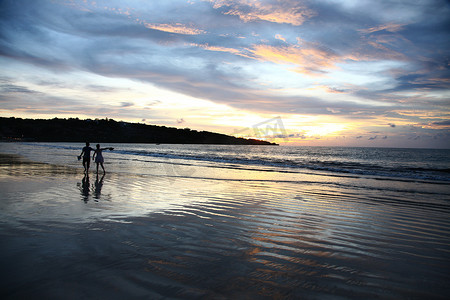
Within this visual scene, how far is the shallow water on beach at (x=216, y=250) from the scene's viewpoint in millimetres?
3121

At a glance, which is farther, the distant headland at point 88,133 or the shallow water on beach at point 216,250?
the distant headland at point 88,133

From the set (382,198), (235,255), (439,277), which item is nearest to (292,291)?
(235,255)

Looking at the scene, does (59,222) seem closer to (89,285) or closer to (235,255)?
(89,285)

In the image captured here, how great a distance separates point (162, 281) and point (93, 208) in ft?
14.8

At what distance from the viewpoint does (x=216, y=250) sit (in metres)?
4.25

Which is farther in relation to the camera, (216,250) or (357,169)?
(357,169)

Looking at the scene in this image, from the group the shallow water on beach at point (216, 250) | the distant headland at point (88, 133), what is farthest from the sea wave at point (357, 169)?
the distant headland at point (88, 133)

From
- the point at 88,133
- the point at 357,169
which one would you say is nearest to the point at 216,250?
the point at 357,169

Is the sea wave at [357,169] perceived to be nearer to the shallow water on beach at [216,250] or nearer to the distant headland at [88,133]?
the shallow water on beach at [216,250]

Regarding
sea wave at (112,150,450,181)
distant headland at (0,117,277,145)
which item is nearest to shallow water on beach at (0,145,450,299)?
sea wave at (112,150,450,181)

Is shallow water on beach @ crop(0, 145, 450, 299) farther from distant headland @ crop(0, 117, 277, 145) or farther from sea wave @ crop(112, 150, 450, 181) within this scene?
distant headland @ crop(0, 117, 277, 145)

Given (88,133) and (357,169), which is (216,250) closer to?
(357,169)

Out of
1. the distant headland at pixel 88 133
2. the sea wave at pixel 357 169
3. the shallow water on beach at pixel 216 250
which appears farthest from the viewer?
the distant headland at pixel 88 133

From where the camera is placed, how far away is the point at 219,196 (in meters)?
9.38
